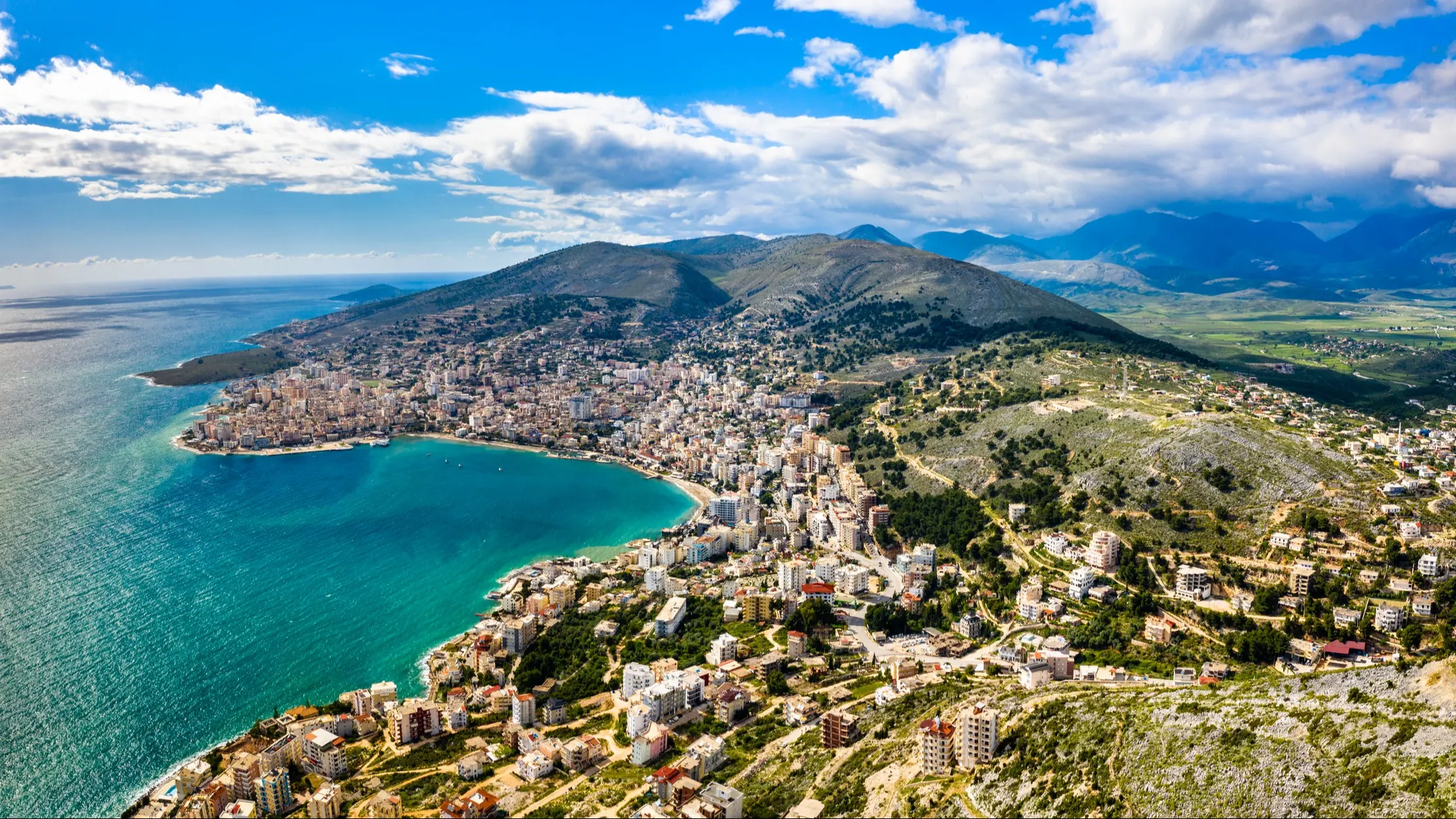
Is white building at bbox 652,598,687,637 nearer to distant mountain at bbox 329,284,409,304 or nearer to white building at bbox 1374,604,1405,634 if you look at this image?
white building at bbox 1374,604,1405,634

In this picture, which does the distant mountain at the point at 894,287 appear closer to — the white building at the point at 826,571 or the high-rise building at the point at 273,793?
the white building at the point at 826,571

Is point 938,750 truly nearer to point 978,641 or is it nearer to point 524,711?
point 978,641

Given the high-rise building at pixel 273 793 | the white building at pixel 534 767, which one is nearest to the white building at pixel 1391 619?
the white building at pixel 534 767

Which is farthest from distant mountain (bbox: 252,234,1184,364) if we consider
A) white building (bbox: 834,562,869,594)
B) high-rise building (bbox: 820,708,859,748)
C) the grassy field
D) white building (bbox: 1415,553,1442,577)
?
high-rise building (bbox: 820,708,859,748)

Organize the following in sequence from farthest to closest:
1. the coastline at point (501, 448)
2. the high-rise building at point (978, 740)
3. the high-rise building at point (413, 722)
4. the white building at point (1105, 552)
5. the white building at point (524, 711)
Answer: the coastline at point (501, 448) → the white building at point (1105, 552) → the white building at point (524, 711) → the high-rise building at point (413, 722) → the high-rise building at point (978, 740)

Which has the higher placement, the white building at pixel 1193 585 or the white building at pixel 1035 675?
the white building at pixel 1193 585

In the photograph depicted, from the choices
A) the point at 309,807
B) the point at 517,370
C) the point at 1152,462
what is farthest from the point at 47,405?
the point at 1152,462

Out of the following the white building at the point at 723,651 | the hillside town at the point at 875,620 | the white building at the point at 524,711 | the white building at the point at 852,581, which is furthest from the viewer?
the white building at the point at 852,581
